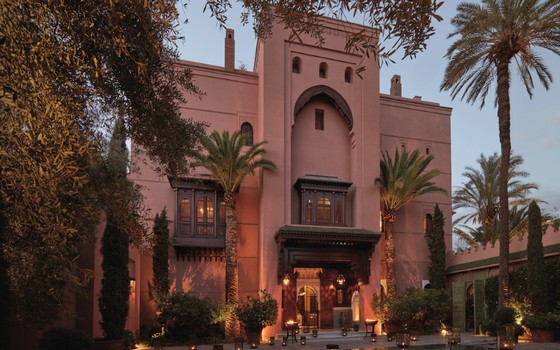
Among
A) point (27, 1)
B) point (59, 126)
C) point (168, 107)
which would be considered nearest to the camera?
point (27, 1)

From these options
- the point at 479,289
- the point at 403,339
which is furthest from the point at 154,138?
the point at 479,289

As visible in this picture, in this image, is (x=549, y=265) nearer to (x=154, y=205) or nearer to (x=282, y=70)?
(x=282, y=70)

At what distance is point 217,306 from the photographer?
1980 cm

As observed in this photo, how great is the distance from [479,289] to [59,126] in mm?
20891

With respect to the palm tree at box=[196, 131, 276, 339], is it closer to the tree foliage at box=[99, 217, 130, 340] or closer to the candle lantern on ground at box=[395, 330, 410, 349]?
the tree foliage at box=[99, 217, 130, 340]

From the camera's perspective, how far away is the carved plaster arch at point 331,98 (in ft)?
78.0

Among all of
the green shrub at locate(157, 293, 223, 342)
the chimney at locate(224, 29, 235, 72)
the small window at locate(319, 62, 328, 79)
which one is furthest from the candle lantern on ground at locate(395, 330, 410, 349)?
the chimney at locate(224, 29, 235, 72)

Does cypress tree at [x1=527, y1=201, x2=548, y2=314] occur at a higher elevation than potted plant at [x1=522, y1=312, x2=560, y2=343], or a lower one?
higher

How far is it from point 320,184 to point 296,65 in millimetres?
6047

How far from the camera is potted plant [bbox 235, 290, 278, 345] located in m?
19.0

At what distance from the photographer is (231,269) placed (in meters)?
20.9

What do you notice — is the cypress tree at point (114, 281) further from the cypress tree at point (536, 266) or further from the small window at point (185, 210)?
the cypress tree at point (536, 266)

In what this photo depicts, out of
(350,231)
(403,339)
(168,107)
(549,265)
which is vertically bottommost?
(403,339)

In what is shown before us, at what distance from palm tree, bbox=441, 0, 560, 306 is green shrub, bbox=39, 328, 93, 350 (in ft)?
49.9
